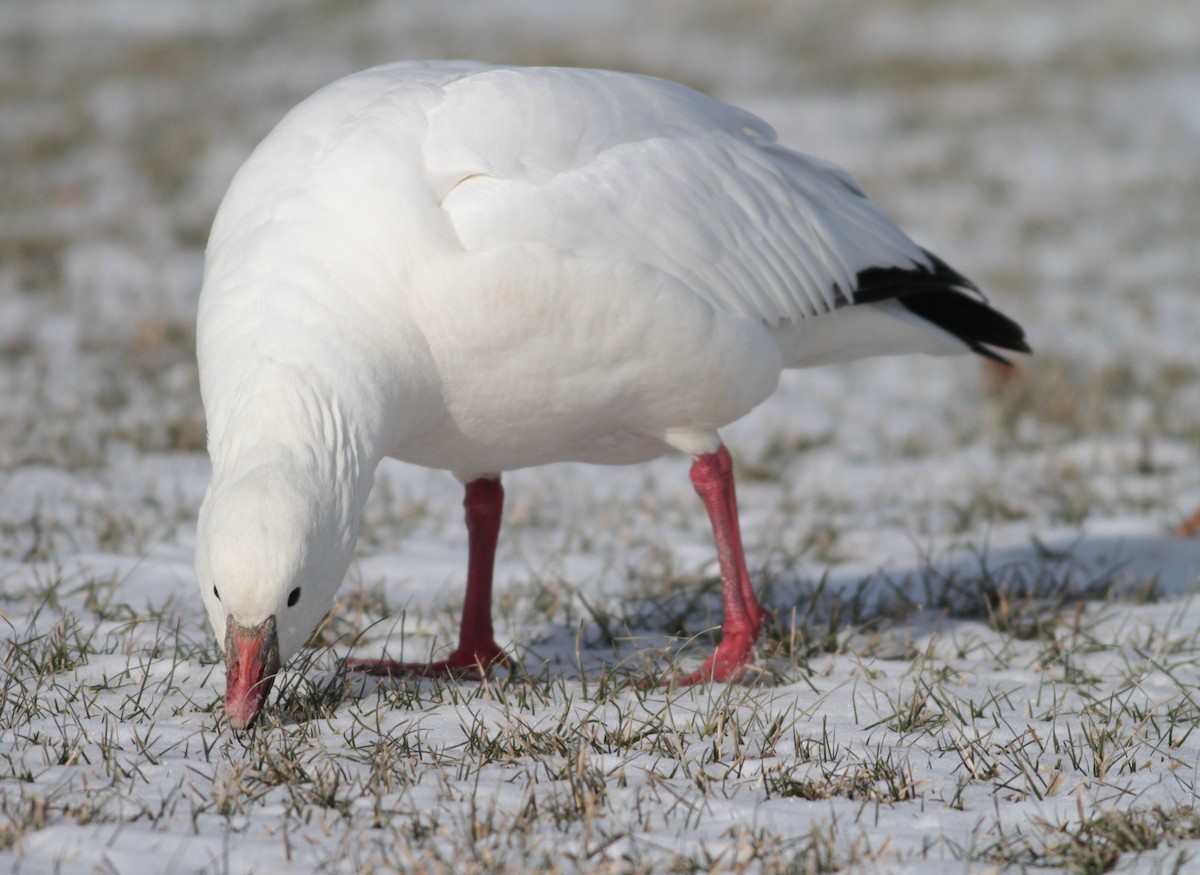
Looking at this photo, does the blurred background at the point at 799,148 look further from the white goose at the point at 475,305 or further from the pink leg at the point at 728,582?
the white goose at the point at 475,305

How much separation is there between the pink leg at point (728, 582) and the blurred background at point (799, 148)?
1722mm

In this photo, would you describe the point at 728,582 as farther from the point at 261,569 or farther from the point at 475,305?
the point at 261,569

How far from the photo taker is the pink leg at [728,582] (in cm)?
397

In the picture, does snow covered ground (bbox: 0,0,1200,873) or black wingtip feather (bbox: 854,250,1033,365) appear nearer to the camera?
snow covered ground (bbox: 0,0,1200,873)

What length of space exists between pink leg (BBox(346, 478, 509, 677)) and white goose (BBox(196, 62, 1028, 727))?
1 cm

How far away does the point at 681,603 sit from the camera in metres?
4.71

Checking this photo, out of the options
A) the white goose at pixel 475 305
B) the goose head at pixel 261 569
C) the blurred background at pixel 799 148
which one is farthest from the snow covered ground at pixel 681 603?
the white goose at pixel 475 305

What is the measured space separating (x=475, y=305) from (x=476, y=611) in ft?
3.97

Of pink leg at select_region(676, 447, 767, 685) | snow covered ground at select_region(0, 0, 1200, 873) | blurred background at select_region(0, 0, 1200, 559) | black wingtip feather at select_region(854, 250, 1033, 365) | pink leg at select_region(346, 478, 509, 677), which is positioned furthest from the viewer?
blurred background at select_region(0, 0, 1200, 559)

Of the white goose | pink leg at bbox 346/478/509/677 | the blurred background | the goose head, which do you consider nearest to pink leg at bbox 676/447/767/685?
the white goose

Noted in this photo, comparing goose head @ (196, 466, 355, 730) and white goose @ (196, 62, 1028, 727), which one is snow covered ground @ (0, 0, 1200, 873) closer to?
goose head @ (196, 466, 355, 730)

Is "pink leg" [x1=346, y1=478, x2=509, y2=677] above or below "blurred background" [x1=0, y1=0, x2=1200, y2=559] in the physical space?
below

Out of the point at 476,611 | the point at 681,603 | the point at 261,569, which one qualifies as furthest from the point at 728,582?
the point at 261,569

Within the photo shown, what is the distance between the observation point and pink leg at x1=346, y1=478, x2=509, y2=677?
12.7 feet
